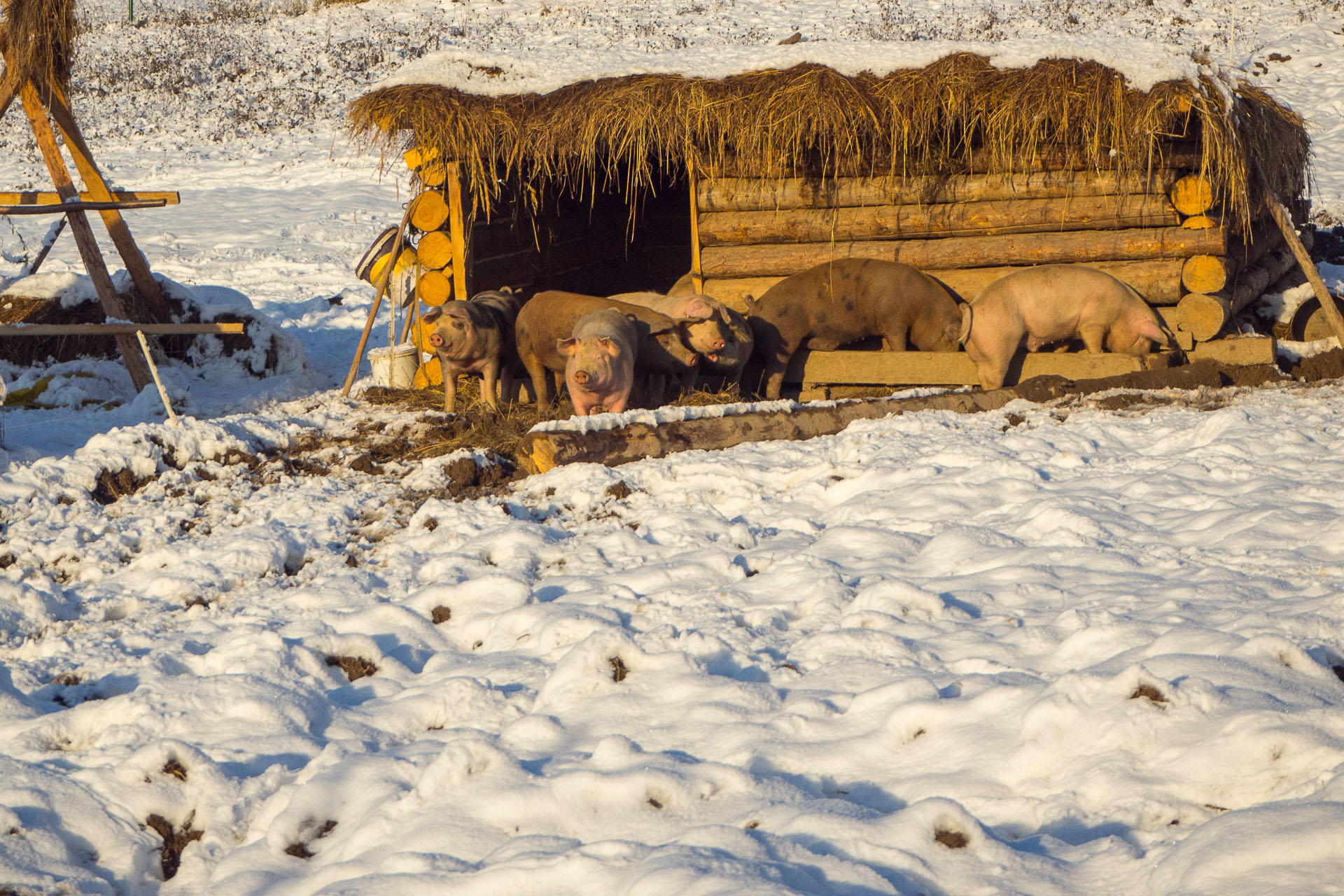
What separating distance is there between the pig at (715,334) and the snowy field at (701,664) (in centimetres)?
178

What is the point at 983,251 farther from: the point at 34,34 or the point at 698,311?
the point at 34,34

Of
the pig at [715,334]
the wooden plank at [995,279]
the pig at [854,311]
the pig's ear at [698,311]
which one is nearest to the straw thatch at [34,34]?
the pig at [715,334]

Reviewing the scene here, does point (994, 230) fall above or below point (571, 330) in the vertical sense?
above

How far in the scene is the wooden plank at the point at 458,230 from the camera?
27.3ft

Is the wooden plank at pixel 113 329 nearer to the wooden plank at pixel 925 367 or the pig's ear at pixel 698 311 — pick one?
the pig's ear at pixel 698 311

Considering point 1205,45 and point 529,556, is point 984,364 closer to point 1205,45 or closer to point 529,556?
point 529,556

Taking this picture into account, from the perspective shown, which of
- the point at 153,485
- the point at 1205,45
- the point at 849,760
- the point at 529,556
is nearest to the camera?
the point at 849,760

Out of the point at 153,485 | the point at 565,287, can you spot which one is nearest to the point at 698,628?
the point at 153,485

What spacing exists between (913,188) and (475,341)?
3488 millimetres

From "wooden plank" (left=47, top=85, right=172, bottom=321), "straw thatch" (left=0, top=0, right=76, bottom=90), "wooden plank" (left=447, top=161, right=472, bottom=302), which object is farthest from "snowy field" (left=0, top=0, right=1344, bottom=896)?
"straw thatch" (left=0, top=0, right=76, bottom=90)

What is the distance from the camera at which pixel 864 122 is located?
738cm

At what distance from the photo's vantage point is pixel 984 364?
759 centimetres

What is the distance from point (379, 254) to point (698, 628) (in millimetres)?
6715

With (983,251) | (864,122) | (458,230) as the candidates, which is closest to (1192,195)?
(983,251)
